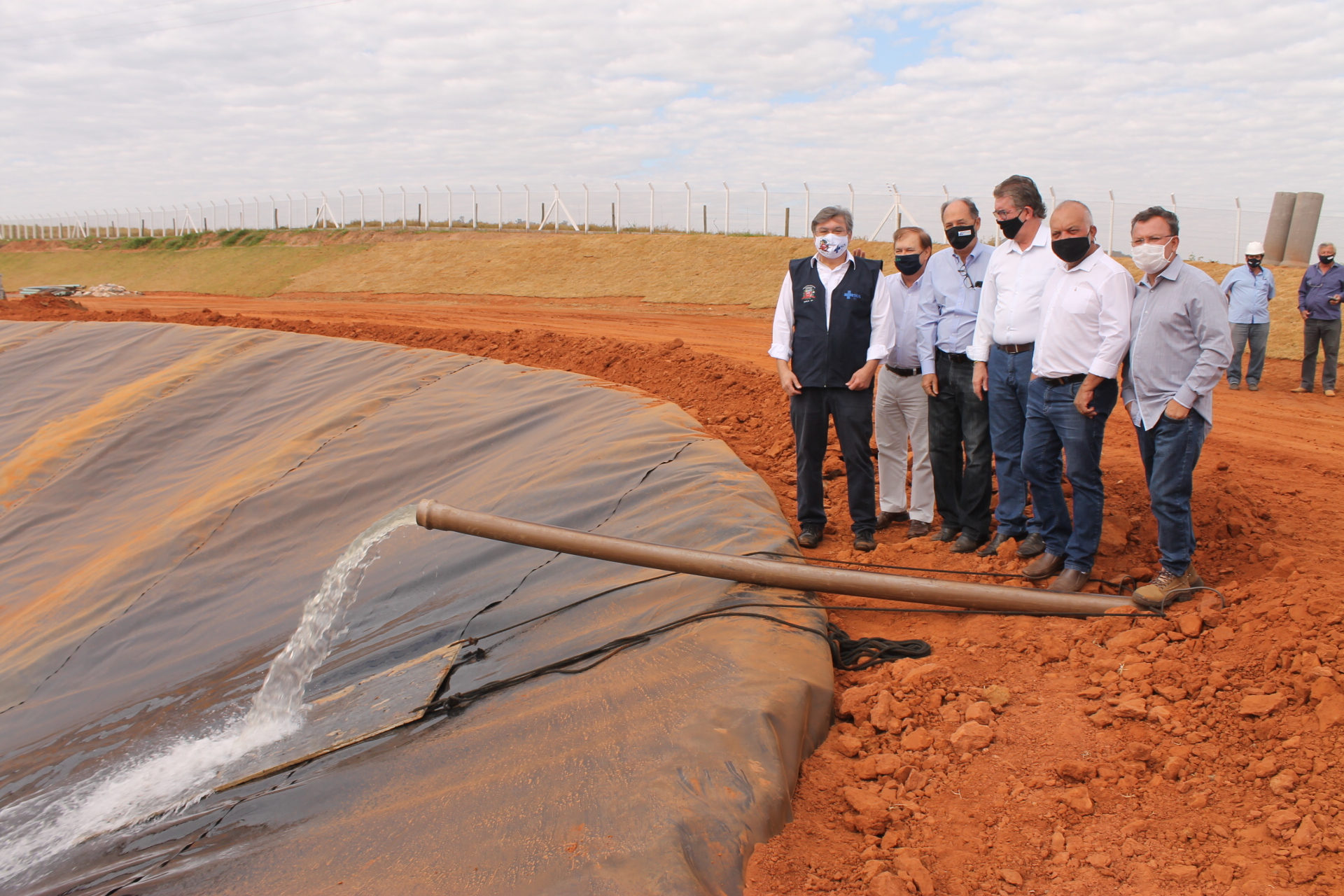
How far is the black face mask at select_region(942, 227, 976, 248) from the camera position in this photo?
13.4 feet

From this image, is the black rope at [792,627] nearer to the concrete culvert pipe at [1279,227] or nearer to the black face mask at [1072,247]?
the black face mask at [1072,247]

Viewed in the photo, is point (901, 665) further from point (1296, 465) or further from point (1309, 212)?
point (1309, 212)

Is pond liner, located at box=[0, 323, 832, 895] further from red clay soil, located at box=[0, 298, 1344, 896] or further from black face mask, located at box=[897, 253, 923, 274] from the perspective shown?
Result: black face mask, located at box=[897, 253, 923, 274]

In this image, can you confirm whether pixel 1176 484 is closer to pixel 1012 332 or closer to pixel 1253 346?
pixel 1012 332

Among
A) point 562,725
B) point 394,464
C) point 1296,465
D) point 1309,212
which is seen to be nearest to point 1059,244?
point 562,725

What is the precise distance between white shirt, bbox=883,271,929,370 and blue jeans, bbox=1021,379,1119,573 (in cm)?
81

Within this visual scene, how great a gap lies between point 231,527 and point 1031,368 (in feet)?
15.7

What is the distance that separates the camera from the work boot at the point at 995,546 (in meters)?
4.04

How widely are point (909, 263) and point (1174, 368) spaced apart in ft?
4.79

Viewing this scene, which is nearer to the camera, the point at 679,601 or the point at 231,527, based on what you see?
the point at 679,601

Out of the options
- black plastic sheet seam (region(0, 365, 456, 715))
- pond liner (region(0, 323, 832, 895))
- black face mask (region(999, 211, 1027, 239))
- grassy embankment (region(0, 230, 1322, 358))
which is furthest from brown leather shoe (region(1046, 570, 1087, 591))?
grassy embankment (region(0, 230, 1322, 358))

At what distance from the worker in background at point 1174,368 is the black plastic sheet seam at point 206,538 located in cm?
491

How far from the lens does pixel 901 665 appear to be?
2.94m

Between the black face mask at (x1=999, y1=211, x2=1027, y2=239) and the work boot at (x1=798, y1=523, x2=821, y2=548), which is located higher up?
the black face mask at (x1=999, y1=211, x2=1027, y2=239)
